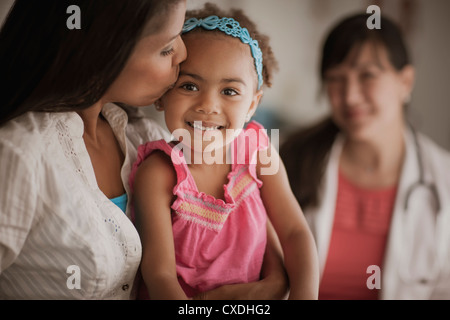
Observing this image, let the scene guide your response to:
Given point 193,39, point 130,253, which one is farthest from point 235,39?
point 130,253

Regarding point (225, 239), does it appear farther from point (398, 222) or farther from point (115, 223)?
point (398, 222)

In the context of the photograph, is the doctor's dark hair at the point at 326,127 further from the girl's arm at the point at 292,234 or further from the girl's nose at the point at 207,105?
the girl's nose at the point at 207,105

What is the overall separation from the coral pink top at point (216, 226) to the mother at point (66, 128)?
0.08 m

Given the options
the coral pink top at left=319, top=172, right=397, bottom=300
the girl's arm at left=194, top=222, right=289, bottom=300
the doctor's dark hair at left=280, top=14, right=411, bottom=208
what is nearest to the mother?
the girl's arm at left=194, top=222, right=289, bottom=300

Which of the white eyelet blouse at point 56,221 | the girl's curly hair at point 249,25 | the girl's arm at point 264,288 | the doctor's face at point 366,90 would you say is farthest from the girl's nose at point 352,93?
the white eyelet blouse at point 56,221

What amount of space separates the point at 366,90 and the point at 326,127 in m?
0.15

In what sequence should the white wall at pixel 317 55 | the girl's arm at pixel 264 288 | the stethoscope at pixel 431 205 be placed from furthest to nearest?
the stethoscope at pixel 431 205, the white wall at pixel 317 55, the girl's arm at pixel 264 288

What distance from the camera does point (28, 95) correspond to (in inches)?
25.7

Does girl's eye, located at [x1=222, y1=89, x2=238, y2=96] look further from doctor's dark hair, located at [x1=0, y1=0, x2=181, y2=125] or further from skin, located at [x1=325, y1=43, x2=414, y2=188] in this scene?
skin, located at [x1=325, y1=43, x2=414, y2=188]

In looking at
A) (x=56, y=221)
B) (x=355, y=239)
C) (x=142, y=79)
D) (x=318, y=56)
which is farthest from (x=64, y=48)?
(x=355, y=239)

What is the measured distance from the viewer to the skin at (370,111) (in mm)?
1082

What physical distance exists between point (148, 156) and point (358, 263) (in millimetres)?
669

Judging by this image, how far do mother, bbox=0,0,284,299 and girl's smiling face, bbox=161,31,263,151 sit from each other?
0.03m

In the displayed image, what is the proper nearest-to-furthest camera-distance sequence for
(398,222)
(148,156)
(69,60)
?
(69,60), (148,156), (398,222)
